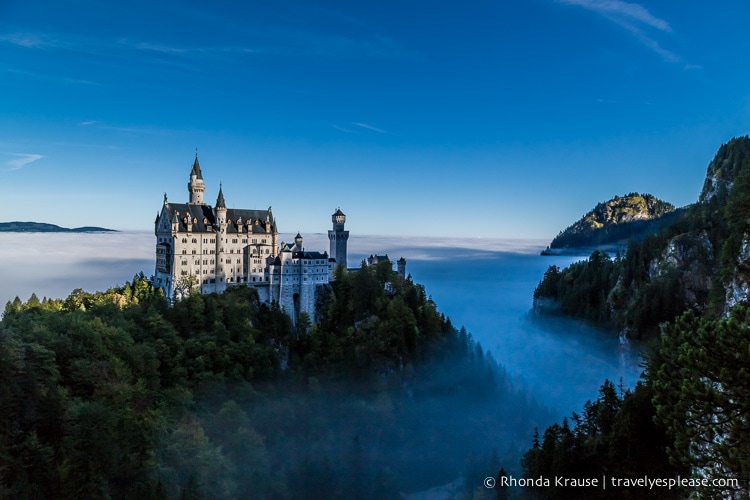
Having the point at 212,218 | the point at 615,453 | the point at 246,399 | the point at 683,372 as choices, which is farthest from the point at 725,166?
the point at 683,372

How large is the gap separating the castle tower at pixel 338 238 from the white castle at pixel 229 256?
3692 millimetres

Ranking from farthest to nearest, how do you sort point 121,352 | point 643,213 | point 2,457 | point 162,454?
point 643,213
point 121,352
point 162,454
point 2,457

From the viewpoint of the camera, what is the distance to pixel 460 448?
63625 mm

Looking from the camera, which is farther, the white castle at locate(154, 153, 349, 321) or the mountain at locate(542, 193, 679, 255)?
the mountain at locate(542, 193, 679, 255)

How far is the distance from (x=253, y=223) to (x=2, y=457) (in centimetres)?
4193

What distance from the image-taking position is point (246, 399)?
49.1 m

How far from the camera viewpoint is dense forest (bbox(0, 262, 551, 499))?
30797 mm

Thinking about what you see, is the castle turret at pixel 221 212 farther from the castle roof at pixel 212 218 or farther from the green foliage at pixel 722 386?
the green foliage at pixel 722 386

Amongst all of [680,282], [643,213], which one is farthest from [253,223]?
[643,213]

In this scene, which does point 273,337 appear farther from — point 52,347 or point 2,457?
point 2,457

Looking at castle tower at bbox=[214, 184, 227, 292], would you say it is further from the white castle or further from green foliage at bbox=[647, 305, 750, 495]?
green foliage at bbox=[647, 305, 750, 495]

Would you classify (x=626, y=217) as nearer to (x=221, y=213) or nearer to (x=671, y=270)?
(x=671, y=270)

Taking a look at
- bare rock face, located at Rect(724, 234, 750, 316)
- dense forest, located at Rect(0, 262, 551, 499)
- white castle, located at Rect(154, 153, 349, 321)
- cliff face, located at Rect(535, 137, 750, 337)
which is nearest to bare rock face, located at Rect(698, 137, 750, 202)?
cliff face, located at Rect(535, 137, 750, 337)

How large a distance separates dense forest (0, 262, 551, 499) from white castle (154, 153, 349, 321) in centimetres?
279
